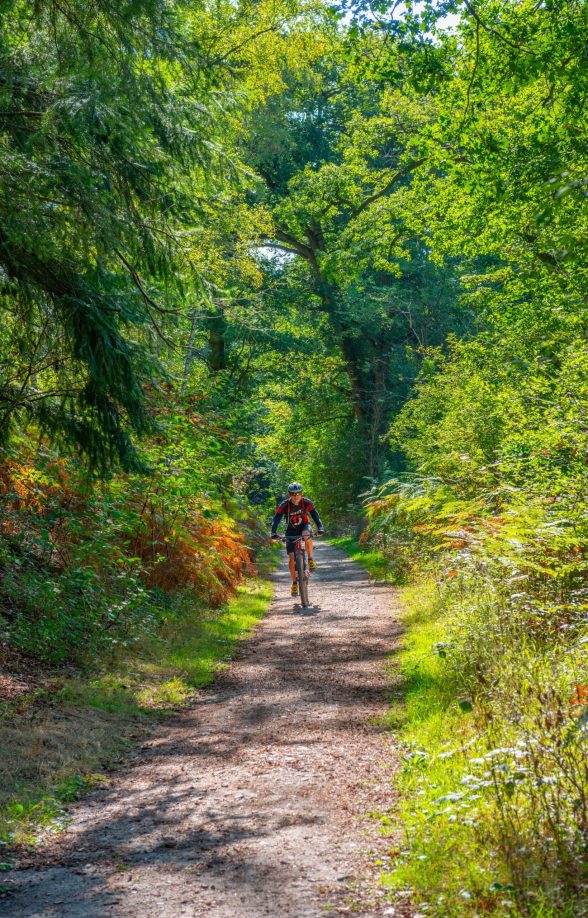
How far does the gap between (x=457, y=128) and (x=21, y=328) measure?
828 centimetres

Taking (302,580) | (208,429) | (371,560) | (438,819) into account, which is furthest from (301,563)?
(371,560)

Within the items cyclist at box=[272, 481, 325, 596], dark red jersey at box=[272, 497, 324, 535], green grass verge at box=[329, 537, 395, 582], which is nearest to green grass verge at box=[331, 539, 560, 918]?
cyclist at box=[272, 481, 325, 596]

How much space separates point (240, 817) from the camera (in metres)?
4.90

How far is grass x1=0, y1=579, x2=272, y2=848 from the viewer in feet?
17.2

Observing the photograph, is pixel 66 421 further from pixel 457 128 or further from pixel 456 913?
pixel 457 128

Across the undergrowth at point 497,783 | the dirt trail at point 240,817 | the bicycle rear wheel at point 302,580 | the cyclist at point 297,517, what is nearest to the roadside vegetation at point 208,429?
the undergrowth at point 497,783

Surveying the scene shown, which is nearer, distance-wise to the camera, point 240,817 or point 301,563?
point 240,817

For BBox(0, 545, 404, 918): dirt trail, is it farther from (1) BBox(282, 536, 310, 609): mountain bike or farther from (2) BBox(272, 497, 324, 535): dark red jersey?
(2) BBox(272, 497, 324, 535): dark red jersey

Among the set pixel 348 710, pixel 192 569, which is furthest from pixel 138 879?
pixel 192 569

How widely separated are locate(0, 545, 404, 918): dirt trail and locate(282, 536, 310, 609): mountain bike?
4861mm

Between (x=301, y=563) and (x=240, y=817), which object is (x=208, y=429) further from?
(x=240, y=817)

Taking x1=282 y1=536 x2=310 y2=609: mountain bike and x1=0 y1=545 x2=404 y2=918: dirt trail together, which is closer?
x1=0 y1=545 x2=404 y2=918: dirt trail

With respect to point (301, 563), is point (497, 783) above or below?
below

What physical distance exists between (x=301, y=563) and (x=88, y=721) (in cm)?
726
